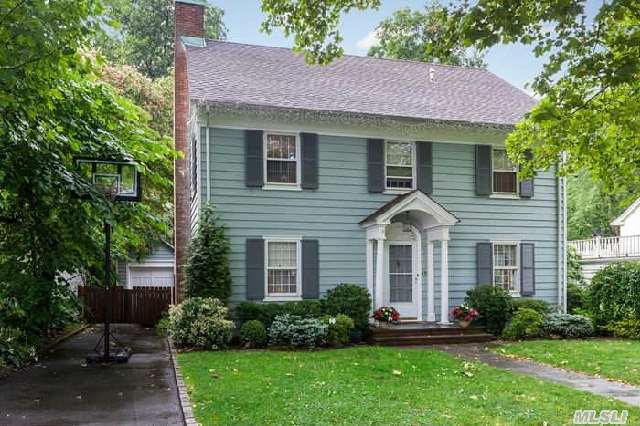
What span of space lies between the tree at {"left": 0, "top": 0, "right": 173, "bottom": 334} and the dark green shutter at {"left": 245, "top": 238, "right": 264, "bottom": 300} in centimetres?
233

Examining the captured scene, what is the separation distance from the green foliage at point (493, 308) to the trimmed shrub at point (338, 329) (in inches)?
142

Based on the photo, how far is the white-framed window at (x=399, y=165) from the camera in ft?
46.6

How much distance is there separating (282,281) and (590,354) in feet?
21.7

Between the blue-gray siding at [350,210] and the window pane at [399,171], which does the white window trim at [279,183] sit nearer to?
the blue-gray siding at [350,210]

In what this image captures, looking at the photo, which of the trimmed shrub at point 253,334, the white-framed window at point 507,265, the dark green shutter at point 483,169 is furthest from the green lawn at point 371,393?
the dark green shutter at point 483,169

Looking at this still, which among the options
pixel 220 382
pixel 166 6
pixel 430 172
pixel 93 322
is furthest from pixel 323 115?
pixel 166 6

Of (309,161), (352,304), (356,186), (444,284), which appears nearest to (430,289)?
(444,284)

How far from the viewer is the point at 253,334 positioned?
11.8 metres

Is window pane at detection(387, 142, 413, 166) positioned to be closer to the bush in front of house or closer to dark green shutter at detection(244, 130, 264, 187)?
dark green shutter at detection(244, 130, 264, 187)

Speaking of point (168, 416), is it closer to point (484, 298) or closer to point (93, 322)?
point (484, 298)

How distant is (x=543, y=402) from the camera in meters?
6.92

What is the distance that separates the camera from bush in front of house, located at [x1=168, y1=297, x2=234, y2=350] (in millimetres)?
11398

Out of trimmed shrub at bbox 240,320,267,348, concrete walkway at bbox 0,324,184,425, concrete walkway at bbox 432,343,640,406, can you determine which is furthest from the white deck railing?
concrete walkway at bbox 0,324,184,425

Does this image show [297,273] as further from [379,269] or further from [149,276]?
[149,276]
